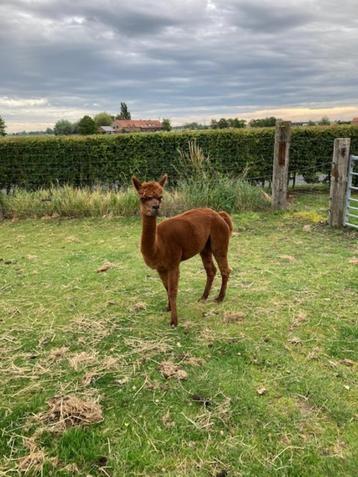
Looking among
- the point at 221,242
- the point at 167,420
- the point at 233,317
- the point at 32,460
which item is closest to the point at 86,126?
the point at 221,242

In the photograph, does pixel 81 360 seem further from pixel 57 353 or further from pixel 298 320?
pixel 298 320

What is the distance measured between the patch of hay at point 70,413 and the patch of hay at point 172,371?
0.64m

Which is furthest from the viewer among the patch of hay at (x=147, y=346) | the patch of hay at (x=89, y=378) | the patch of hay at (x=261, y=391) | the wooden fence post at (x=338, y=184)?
the wooden fence post at (x=338, y=184)

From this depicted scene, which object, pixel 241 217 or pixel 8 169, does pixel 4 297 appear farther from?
pixel 8 169

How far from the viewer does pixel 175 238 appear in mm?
4375

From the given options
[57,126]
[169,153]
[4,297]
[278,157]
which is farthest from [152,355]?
[57,126]

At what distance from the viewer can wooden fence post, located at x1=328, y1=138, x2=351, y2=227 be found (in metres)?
8.40

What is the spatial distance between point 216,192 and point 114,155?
3458mm

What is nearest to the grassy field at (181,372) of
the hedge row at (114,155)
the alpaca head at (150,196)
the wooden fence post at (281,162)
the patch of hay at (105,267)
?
the patch of hay at (105,267)

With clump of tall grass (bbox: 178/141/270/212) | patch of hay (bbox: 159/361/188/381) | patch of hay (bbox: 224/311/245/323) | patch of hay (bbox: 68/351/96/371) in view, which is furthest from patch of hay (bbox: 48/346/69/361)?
clump of tall grass (bbox: 178/141/270/212)

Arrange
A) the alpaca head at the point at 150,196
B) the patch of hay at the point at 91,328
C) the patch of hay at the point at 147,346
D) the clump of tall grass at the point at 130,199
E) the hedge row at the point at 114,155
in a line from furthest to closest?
the hedge row at the point at 114,155
the clump of tall grass at the point at 130,199
the patch of hay at the point at 91,328
the patch of hay at the point at 147,346
the alpaca head at the point at 150,196

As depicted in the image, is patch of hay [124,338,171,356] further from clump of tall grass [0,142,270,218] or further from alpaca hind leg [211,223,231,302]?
clump of tall grass [0,142,270,218]

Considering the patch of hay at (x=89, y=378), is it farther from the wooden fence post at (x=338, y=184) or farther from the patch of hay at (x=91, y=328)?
the wooden fence post at (x=338, y=184)

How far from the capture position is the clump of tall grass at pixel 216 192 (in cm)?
988
